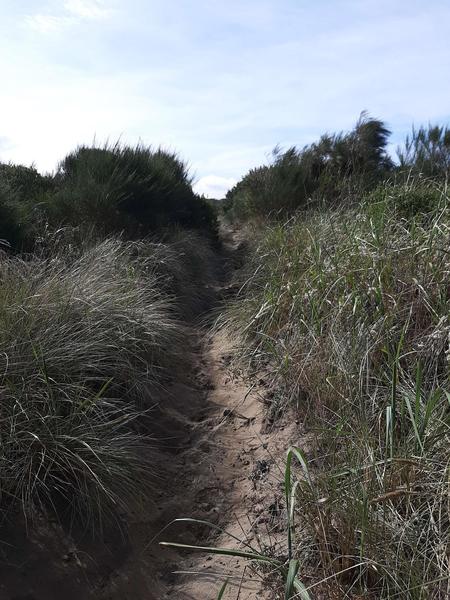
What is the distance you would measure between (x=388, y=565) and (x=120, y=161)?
8.20 metres

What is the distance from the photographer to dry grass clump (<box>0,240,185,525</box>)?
9.78 feet

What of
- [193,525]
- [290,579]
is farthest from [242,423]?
[290,579]

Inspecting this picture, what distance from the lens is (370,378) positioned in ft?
10.5

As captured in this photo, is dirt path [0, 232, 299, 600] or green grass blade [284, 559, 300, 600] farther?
dirt path [0, 232, 299, 600]

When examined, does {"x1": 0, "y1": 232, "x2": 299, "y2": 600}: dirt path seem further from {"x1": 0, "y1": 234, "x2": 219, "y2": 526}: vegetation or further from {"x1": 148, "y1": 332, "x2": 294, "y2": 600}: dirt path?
{"x1": 0, "y1": 234, "x2": 219, "y2": 526}: vegetation

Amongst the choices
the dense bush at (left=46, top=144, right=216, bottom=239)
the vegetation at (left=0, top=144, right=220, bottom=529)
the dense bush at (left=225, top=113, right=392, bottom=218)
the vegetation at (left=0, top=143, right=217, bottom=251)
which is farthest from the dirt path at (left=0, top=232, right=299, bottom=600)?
the dense bush at (left=225, top=113, right=392, bottom=218)

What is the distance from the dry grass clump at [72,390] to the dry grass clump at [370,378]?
104cm

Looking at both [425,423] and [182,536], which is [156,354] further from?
[425,423]

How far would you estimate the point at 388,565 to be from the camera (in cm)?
213

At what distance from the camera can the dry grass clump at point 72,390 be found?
298 cm

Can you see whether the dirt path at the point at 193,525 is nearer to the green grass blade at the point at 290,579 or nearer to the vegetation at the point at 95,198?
the green grass blade at the point at 290,579

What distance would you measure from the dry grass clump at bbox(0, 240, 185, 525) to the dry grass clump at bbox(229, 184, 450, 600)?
104cm

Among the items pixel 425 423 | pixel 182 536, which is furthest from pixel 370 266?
pixel 182 536

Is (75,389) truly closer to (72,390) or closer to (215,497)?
(72,390)
